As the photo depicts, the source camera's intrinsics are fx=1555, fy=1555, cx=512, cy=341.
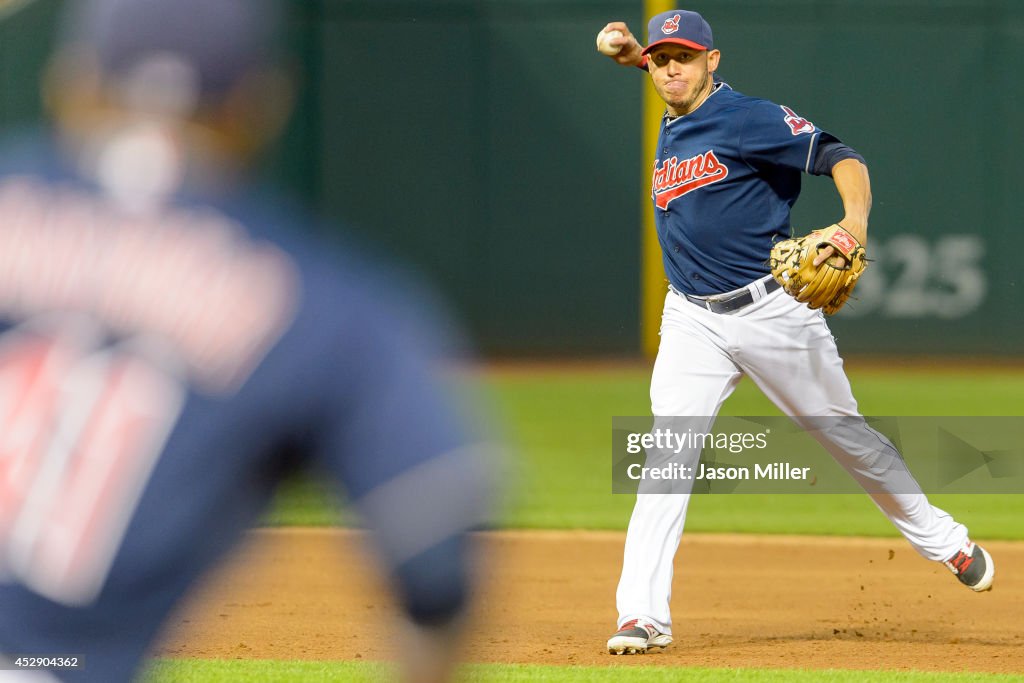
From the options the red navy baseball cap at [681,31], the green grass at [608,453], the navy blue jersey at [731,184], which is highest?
the red navy baseball cap at [681,31]

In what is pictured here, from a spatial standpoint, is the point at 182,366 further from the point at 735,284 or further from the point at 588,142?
the point at 588,142

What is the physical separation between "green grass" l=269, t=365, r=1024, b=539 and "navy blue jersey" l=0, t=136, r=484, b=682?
281 cm

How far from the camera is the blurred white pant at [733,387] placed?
4.54 metres

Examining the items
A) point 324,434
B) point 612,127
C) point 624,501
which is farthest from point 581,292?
point 324,434

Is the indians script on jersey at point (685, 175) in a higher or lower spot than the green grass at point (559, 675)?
higher

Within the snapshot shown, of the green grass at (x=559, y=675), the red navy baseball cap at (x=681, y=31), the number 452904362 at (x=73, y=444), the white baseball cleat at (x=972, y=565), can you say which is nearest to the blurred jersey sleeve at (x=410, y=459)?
the number 452904362 at (x=73, y=444)

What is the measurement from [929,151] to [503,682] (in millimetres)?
11644

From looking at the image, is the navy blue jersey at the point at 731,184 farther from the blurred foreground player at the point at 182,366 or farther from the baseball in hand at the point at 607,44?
the blurred foreground player at the point at 182,366

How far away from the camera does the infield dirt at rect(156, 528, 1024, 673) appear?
479 centimetres

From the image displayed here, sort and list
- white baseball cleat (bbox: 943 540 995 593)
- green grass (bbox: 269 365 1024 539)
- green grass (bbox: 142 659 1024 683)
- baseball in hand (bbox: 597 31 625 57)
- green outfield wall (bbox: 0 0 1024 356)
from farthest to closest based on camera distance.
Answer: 1. green outfield wall (bbox: 0 0 1024 356)
2. green grass (bbox: 269 365 1024 539)
3. baseball in hand (bbox: 597 31 625 57)
4. white baseball cleat (bbox: 943 540 995 593)
5. green grass (bbox: 142 659 1024 683)

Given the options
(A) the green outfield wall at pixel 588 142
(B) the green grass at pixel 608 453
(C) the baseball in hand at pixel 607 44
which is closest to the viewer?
(C) the baseball in hand at pixel 607 44

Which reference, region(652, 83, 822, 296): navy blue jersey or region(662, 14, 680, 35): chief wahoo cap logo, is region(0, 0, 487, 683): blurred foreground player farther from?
region(662, 14, 680, 35): chief wahoo cap logo

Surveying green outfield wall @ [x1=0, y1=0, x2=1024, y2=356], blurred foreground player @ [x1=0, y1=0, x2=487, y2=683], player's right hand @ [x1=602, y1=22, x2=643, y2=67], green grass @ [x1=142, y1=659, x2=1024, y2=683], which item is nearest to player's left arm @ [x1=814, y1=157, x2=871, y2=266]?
player's right hand @ [x1=602, y1=22, x2=643, y2=67]

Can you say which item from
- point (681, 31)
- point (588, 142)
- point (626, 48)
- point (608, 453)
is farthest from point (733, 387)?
point (588, 142)
